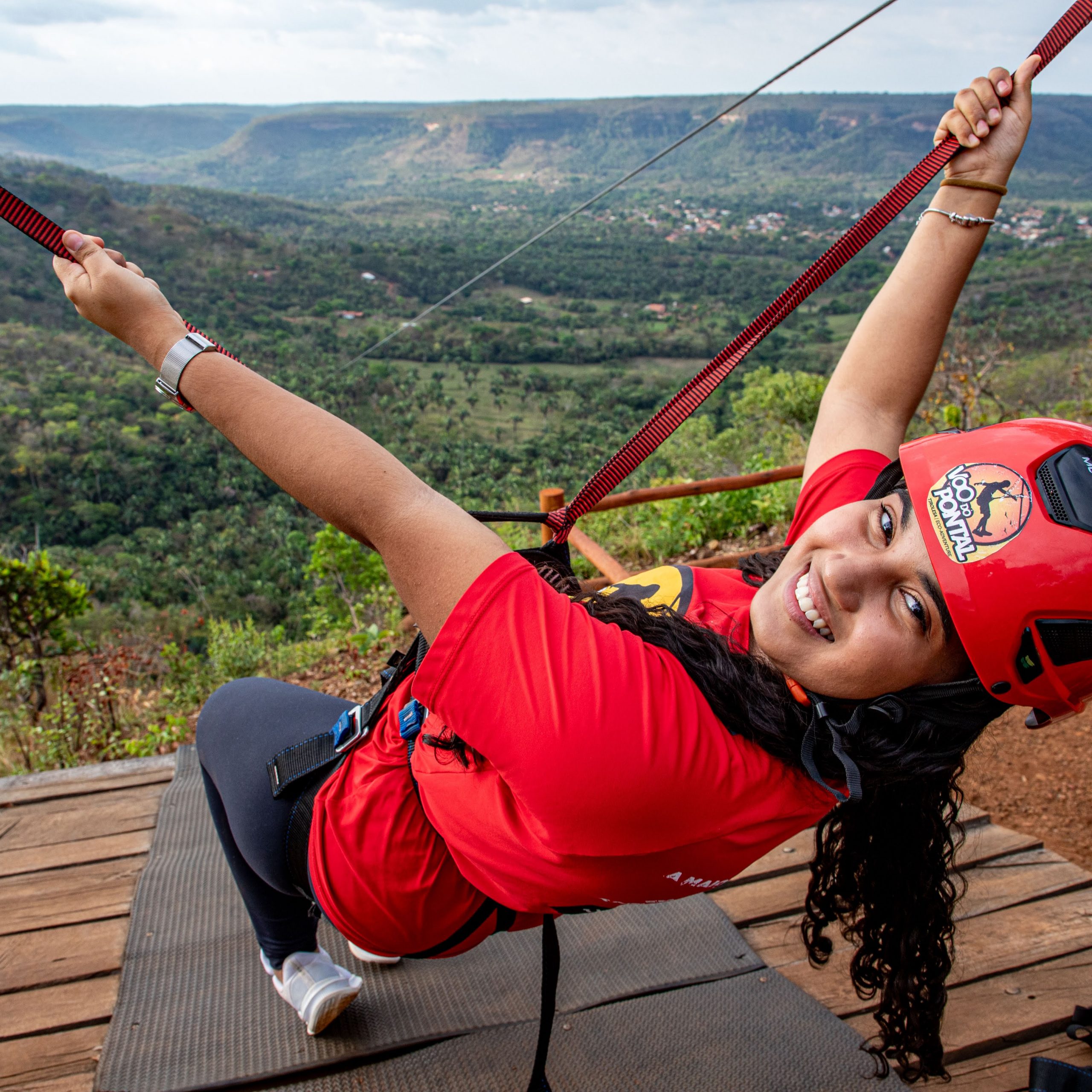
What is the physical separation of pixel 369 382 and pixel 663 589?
147 feet

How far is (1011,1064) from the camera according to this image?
1586 millimetres

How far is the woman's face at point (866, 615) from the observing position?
96 centimetres

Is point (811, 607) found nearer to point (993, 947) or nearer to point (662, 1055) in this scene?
point (662, 1055)

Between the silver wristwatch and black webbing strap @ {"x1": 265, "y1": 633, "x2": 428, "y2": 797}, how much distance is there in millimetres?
A: 501

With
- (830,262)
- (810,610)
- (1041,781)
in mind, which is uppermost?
(830,262)

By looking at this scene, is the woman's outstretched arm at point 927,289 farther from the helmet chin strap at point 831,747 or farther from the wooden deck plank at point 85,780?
the wooden deck plank at point 85,780

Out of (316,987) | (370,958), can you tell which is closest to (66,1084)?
(316,987)

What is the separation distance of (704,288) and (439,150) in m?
112

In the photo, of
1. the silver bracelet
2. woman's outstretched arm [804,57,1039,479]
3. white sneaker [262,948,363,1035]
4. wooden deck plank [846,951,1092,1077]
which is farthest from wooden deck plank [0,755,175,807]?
the silver bracelet

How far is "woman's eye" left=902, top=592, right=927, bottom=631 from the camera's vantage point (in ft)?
3.16

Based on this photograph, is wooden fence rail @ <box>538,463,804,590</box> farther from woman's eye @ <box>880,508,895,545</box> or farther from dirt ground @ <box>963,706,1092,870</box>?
woman's eye @ <box>880,508,895,545</box>

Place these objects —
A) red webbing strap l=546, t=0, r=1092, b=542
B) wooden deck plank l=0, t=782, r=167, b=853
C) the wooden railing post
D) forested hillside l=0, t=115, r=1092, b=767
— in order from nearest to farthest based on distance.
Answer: red webbing strap l=546, t=0, r=1092, b=542 < wooden deck plank l=0, t=782, r=167, b=853 < the wooden railing post < forested hillside l=0, t=115, r=1092, b=767

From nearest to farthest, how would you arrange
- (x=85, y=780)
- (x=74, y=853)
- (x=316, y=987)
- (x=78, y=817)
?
(x=316, y=987), (x=74, y=853), (x=78, y=817), (x=85, y=780)

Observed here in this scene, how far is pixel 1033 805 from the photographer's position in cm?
306
